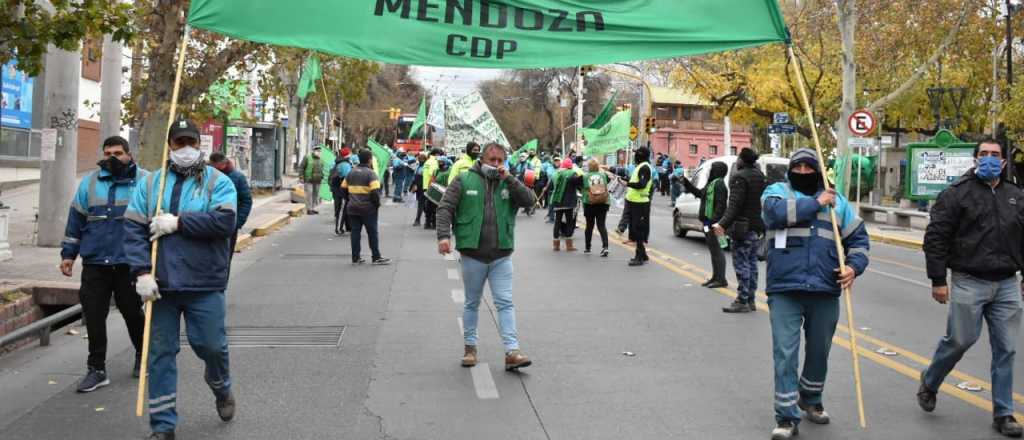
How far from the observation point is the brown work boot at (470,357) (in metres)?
7.98

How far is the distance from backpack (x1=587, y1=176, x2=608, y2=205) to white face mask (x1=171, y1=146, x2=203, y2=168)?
38.9 ft

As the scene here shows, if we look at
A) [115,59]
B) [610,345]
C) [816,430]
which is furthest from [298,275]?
[816,430]

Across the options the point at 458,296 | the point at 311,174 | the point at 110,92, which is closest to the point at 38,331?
the point at 458,296

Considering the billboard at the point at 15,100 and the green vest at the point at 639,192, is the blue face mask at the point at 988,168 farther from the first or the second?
the billboard at the point at 15,100

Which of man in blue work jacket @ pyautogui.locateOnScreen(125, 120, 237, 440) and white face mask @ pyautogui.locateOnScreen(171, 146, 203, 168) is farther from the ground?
white face mask @ pyautogui.locateOnScreen(171, 146, 203, 168)

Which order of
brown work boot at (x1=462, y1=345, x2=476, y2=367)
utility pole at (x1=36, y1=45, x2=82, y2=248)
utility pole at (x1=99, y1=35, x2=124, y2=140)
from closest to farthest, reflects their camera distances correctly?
brown work boot at (x1=462, y1=345, x2=476, y2=367) < utility pole at (x1=36, y1=45, x2=82, y2=248) < utility pole at (x1=99, y1=35, x2=124, y2=140)

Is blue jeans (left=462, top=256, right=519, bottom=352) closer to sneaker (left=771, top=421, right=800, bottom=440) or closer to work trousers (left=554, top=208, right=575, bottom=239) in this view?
sneaker (left=771, top=421, right=800, bottom=440)

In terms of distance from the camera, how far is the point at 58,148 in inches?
607

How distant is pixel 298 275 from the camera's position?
1422 cm

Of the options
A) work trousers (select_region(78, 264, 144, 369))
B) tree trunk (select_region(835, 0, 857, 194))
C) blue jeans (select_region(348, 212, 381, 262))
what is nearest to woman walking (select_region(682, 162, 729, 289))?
blue jeans (select_region(348, 212, 381, 262))

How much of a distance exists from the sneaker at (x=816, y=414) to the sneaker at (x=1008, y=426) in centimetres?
94

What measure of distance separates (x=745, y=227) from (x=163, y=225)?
714 cm

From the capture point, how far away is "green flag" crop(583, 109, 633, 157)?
22.3m

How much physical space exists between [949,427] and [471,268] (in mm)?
3363
